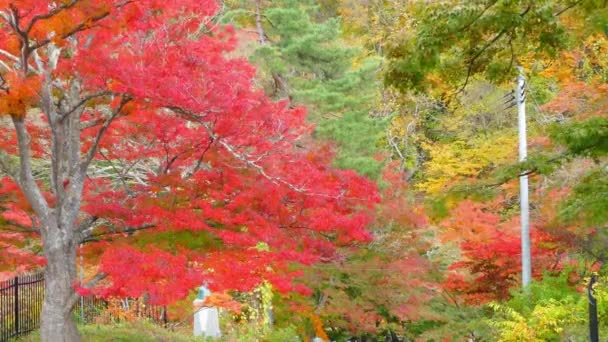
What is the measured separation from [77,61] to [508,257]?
11.8 meters

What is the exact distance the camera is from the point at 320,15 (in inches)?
1248

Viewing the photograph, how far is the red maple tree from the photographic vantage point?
8.11 meters

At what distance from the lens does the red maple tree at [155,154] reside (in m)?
8.11

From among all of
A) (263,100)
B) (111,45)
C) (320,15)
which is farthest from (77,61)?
(320,15)

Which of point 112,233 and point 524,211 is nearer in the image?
point 112,233

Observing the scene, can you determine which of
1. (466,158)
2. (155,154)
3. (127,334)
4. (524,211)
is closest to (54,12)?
(155,154)

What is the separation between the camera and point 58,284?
9.16 meters

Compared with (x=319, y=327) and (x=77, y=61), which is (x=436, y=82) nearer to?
(x=77, y=61)

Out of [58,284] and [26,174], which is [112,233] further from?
[26,174]

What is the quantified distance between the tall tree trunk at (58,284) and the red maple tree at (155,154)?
0.05 ft

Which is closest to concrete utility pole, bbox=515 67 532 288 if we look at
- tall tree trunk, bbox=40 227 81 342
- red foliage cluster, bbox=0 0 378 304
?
red foliage cluster, bbox=0 0 378 304

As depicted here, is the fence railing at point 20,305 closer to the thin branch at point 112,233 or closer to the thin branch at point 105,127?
the thin branch at point 112,233

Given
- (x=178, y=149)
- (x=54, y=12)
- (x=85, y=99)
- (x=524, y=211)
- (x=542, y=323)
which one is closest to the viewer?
(x=54, y=12)

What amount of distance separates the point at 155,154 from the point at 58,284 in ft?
7.13
